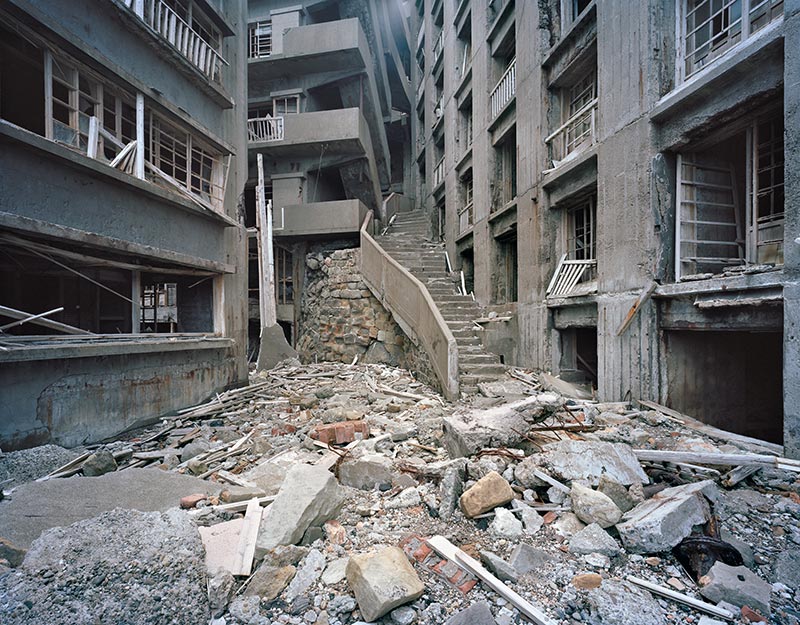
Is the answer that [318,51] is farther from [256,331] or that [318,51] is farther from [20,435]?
[20,435]

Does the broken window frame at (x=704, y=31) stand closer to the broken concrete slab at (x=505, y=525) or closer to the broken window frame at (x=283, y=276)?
the broken concrete slab at (x=505, y=525)

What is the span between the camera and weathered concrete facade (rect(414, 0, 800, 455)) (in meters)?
4.95

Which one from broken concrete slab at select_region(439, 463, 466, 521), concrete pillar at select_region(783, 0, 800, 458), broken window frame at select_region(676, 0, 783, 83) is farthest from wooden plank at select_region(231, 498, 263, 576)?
broken window frame at select_region(676, 0, 783, 83)

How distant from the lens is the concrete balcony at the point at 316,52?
604 inches

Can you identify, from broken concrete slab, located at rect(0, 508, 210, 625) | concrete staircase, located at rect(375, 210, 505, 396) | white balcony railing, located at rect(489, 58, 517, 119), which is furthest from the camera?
white balcony railing, located at rect(489, 58, 517, 119)

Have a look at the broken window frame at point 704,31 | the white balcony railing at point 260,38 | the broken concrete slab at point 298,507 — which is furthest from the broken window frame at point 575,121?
the white balcony railing at point 260,38

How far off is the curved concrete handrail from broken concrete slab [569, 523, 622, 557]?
15.5 feet

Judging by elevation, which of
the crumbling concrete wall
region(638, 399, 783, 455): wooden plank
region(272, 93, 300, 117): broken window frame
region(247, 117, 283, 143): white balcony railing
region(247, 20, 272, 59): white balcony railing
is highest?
region(247, 20, 272, 59): white balcony railing

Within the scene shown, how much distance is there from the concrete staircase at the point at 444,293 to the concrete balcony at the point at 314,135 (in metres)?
4.22

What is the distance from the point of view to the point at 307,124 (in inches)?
615

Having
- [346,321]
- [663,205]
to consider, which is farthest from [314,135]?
[663,205]

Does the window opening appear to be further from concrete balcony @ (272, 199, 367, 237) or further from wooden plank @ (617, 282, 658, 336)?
concrete balcony @ (272, 199, 367, 237)

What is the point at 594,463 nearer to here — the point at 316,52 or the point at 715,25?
the point at 715,25

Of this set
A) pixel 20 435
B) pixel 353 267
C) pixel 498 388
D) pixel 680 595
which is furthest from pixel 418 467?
pixel 353 267
